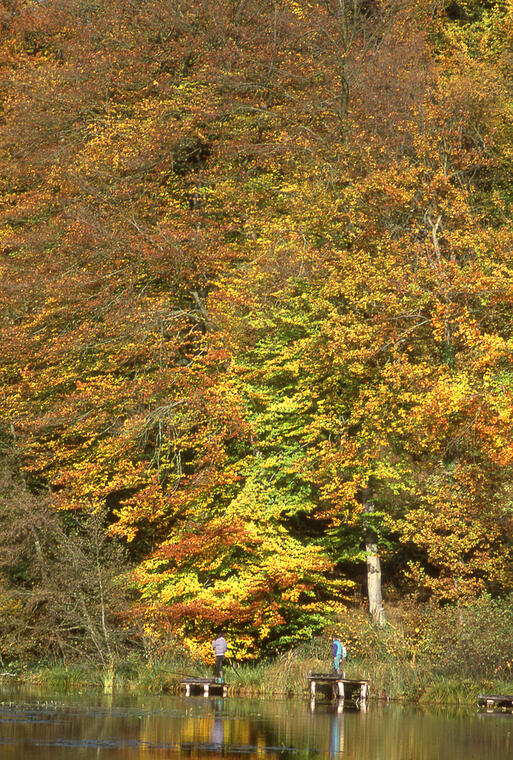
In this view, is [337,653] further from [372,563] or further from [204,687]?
[372,563]

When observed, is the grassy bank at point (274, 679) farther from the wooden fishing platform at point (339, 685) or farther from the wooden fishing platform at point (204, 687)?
the wooden fishing platform at point (339, 685)

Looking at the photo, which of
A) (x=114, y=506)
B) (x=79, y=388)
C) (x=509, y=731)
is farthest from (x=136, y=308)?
(x=509, y=731)

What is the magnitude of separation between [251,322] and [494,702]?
11.3 metres

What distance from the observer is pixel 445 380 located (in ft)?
80.4

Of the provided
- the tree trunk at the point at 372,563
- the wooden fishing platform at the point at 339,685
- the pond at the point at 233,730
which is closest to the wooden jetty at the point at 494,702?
the pond at the point at 233,730

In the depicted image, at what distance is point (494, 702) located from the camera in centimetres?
2123

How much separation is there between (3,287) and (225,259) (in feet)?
20.1

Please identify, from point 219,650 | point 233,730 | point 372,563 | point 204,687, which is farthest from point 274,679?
point 233,730

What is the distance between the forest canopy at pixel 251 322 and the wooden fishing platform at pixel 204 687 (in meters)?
1.74

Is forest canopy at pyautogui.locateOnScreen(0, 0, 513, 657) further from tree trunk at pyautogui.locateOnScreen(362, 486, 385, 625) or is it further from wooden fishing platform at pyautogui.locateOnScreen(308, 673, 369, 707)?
wooden fishing platform at pyautogui.locateOnScreen(308, 673, 369, 707)

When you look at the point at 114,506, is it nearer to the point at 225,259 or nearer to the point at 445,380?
the point at 225,259

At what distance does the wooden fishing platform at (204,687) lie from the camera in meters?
23.4

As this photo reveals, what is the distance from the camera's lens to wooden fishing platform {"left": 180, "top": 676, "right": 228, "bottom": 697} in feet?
76.9

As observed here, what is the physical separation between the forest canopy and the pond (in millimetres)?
4746
